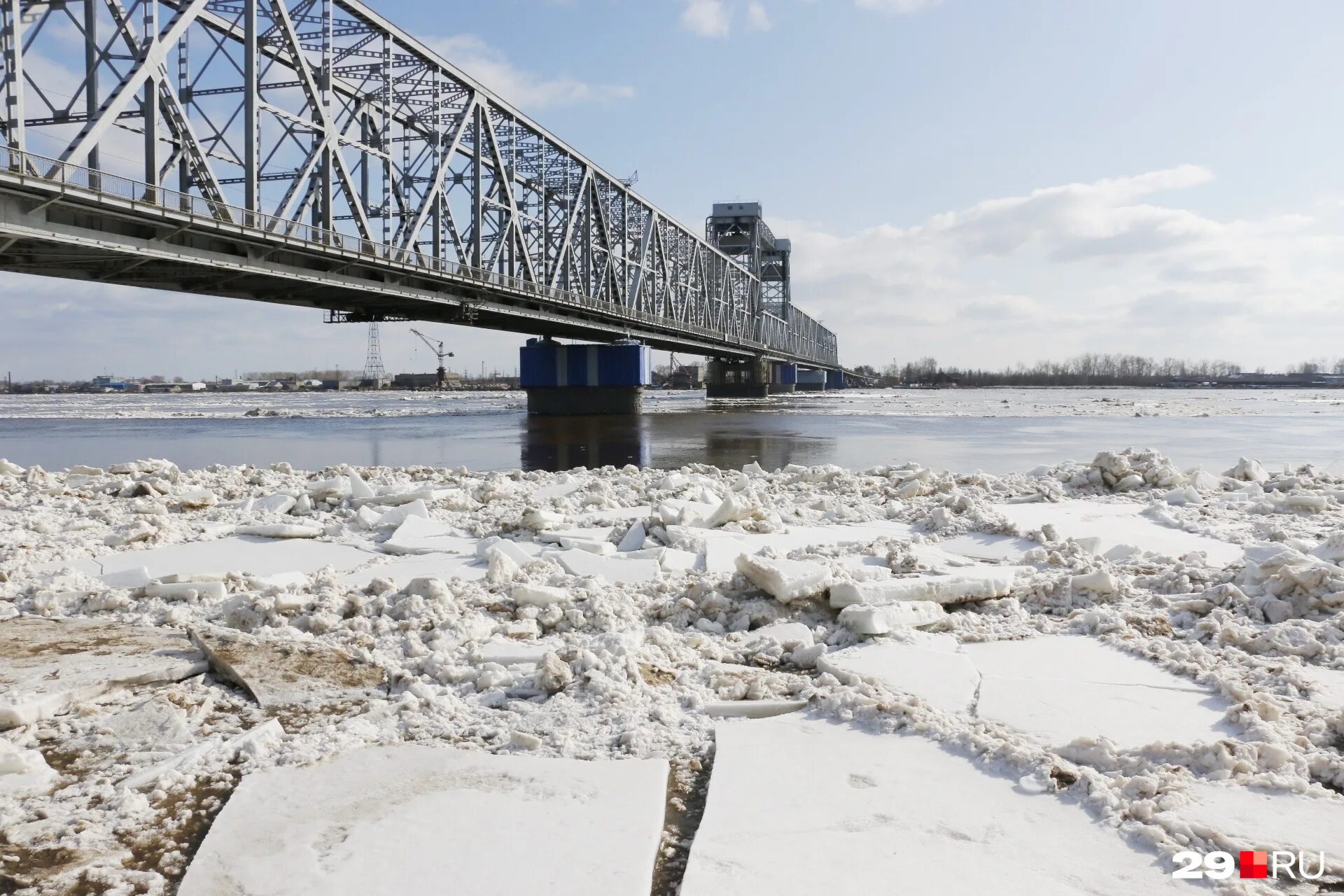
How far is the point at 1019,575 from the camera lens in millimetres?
6234

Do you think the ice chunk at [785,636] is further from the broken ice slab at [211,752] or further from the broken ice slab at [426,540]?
the broken ice slab at [426,540]

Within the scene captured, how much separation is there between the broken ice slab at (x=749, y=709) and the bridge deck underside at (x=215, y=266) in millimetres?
18996

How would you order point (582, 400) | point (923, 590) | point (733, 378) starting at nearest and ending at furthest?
point (923, 590) < point (582, 400) < point (733, 378)

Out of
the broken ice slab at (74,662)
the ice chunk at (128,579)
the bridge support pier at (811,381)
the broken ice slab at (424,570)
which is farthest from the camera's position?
the bridge support pier at (811,381)

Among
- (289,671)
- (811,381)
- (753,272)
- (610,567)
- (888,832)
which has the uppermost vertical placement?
(753,272)

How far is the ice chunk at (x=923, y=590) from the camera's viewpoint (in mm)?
5352

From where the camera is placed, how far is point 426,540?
7859mm

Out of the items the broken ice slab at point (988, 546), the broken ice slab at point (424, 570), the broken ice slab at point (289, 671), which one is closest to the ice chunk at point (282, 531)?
the broken ice slab at point (424, 570)

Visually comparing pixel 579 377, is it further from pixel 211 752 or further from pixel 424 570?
pixel 211 752

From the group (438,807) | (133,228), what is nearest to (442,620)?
(438,807)

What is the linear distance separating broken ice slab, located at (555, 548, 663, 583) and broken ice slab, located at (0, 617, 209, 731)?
267cm

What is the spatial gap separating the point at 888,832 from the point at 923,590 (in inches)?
110

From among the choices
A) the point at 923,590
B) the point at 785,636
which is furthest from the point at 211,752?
the point at 923,590

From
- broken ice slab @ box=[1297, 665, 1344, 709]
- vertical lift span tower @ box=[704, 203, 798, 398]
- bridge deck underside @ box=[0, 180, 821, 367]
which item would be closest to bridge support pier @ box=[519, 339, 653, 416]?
bridge deck underside @ box=[0, 180, 821, 367]
